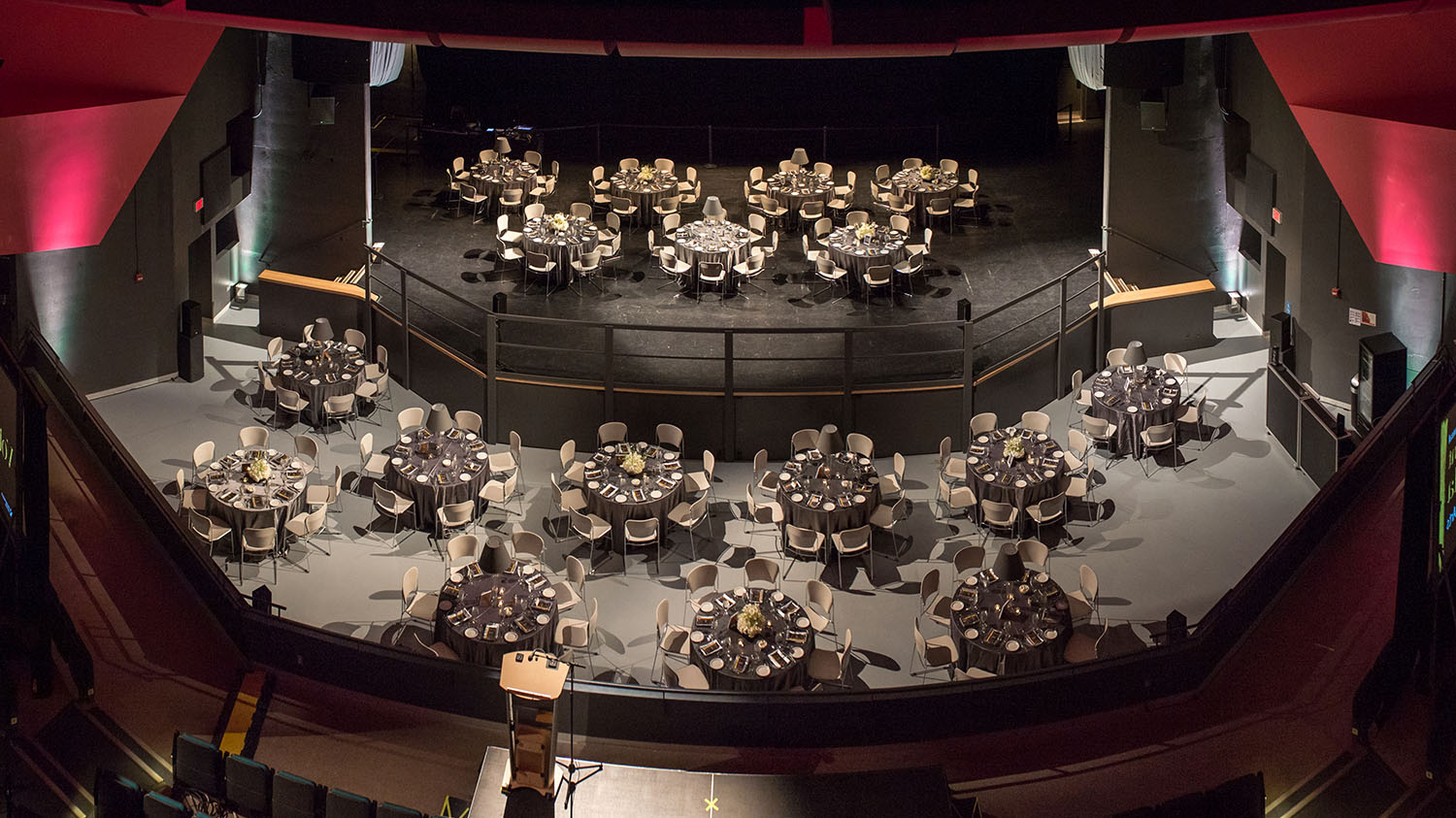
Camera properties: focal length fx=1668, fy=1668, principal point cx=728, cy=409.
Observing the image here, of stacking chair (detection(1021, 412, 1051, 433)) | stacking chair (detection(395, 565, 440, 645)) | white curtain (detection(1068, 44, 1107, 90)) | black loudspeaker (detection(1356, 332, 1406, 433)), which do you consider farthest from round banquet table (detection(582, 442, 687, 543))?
white curtain (detection(1068, 44, 1107, 90))

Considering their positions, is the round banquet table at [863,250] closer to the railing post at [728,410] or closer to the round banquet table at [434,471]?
the railing post at [728,410]

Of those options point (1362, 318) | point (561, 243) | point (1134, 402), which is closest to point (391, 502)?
point (561, 243)

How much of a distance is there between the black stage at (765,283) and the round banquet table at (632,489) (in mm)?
1286

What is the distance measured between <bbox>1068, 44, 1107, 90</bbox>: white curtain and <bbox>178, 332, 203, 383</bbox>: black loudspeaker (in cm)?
877

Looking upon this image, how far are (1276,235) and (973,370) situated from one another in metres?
3.26

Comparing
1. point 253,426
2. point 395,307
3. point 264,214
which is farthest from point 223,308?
point 253,426

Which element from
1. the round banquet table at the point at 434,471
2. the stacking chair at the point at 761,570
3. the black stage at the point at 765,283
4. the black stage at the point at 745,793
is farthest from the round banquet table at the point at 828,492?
the black stage at the point at 745,793

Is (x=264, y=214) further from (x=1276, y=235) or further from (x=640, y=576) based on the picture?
(x=1276, y=235)

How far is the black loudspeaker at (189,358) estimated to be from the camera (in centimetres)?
1509

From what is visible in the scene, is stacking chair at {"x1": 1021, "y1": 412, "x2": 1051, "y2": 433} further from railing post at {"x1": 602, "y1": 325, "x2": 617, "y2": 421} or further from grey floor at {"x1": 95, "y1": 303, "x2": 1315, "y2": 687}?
railing post at {"x1": 602, "y1": 325, "x2": 617, "y2": 421}

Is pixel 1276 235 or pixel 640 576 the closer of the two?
pixel 640 576

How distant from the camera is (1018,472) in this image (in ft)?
42.5

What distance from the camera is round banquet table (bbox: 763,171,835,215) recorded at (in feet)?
56.5

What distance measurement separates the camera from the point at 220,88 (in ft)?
50.7
